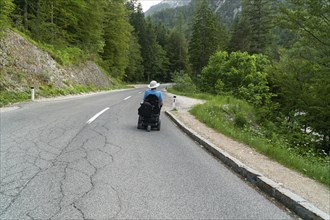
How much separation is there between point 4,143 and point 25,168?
2180 millimetres

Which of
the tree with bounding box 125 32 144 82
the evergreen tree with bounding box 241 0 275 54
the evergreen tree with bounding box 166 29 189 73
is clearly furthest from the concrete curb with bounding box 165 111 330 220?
the evergreen tree with bounding box 166 29 189 73

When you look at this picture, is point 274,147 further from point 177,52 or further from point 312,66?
point 177,52

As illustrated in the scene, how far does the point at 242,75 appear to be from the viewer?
93.6 feet

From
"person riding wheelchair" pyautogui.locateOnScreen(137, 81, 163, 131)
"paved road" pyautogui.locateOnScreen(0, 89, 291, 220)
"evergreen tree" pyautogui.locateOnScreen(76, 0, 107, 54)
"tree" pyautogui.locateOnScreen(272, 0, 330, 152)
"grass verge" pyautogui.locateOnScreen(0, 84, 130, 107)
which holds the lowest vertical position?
"grass verge" pyautogui.locateOnScreen(0, 84, 130, 107)

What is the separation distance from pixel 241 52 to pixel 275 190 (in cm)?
3771

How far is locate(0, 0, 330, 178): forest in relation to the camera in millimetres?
10727

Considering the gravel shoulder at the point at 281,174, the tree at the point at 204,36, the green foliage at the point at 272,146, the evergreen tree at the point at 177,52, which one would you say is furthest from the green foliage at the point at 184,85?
the evergreen tree at the point at 177,52

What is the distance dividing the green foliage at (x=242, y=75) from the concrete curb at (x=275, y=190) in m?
18.4

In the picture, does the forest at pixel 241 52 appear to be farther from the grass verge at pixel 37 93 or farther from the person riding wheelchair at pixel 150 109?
the person riding wheelchair at pixel 150 109

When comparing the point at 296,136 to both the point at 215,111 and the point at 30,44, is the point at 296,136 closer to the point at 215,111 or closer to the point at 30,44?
the point at 215,111

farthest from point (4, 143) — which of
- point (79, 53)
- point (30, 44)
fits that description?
point (79, 53)

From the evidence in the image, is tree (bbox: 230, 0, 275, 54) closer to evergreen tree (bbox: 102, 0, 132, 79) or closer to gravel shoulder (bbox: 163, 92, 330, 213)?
evergreen tree (bbox: 102, 0, 132, 79)

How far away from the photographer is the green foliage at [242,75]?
25888mm

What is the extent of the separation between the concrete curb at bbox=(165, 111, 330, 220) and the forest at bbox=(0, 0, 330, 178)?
4498 millimetres
